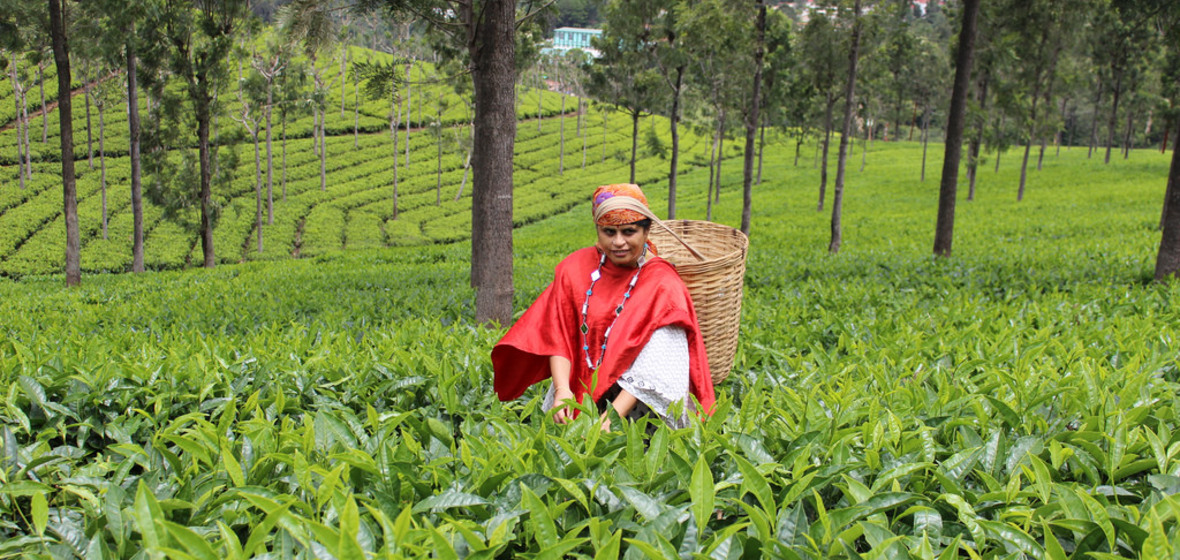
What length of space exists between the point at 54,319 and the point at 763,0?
43.8 ft

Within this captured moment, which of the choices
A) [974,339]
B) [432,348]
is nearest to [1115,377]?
[974,339]

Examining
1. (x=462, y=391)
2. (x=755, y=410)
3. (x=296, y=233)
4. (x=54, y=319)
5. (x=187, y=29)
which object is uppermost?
(x=187, y=29)

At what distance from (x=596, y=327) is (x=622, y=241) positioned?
0.37m

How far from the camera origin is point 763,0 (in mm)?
14805

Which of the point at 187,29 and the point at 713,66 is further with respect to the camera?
the point at 713,66

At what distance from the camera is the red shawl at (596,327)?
8.48 feet

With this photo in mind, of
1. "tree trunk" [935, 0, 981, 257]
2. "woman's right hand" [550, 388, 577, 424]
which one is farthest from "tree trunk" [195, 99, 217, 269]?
"woman's right hand" [550, 388, 577, 424]

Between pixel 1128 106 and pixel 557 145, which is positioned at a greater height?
pixel 1128 106

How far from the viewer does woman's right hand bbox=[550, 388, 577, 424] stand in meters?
2.44

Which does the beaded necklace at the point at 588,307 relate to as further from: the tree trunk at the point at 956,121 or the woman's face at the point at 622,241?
the tree trunk at the point at 956,121

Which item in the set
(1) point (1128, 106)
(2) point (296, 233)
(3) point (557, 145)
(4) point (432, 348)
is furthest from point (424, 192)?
(1) point (1128, 106)

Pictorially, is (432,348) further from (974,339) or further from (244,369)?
(974,339)

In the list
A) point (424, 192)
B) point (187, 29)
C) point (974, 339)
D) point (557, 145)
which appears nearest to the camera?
point (974, 339)

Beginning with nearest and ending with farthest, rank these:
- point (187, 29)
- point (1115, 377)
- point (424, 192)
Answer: point (1115, 377)
point (187, 29)
point (424, 192)
